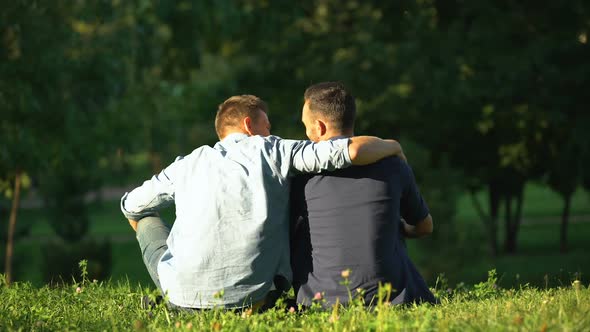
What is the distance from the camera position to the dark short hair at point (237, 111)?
15.7 feet

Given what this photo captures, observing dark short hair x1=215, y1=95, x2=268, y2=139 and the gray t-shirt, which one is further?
dark short hair x1=215, y1=95, x2=268, y2=139

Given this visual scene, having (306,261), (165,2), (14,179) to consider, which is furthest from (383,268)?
(14,179)

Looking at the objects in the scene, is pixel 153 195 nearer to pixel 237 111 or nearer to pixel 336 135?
pixel 237 111

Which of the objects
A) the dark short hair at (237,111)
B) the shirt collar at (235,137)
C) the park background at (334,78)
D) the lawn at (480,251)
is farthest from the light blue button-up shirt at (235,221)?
the park background at (334,78)

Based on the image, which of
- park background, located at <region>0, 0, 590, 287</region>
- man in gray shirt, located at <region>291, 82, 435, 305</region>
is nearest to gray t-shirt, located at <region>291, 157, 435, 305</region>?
man in gray shirt, located at <region>291, 82, 435, 305</region>

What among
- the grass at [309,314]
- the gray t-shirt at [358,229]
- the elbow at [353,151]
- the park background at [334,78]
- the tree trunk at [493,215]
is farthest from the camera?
the tree trunk at [493,215]

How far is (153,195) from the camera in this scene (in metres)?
4.86

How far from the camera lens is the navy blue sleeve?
Answer: 15.0 ft

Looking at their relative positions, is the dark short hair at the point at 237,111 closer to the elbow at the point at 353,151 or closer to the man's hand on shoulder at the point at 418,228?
the elbow at the point at 353,151

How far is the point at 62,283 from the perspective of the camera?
6129 mm

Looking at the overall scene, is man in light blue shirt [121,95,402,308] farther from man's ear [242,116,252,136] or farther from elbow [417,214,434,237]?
elbow [417,214,434,237]

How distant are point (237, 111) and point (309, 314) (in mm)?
1196

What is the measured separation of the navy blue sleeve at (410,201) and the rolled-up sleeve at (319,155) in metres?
0.39

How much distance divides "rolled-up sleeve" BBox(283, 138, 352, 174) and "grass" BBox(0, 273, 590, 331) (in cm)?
70
